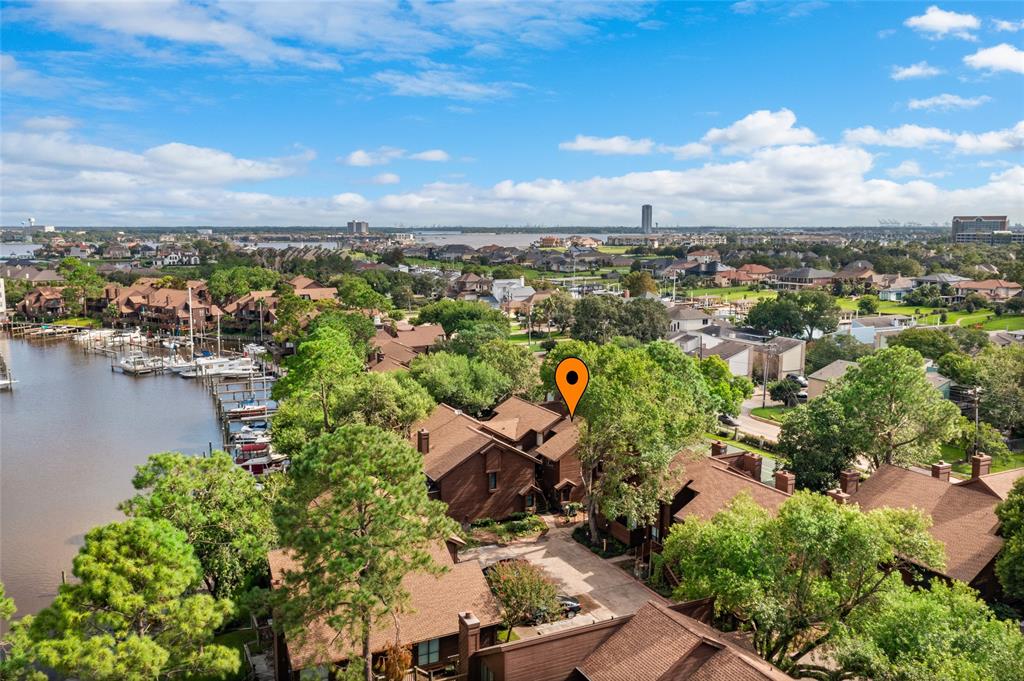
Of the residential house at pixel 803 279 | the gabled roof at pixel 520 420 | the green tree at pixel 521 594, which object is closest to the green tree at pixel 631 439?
the green tree at pixel 521 594

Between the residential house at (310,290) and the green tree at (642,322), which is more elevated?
the residential house at (310,290)

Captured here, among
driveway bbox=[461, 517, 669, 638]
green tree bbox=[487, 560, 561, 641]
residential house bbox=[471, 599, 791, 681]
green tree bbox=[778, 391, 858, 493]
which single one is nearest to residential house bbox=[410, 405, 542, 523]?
driveway bbox=[461, 517, 669, 638]

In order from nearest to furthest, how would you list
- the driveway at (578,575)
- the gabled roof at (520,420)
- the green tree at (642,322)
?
the driveway at (578,575), the gabled roof at (520,420), the green tree at (642,322)

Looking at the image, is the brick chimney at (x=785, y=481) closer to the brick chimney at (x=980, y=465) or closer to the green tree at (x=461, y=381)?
the brick chimney at (x=980, y=465)

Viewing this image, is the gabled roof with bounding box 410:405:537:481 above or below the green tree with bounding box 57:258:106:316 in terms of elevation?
below

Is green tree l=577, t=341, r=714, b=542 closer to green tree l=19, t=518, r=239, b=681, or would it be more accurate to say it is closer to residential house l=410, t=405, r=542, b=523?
residential house l=410, t=405, r=542, b=523

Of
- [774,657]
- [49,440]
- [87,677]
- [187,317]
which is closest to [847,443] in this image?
[774,657]
